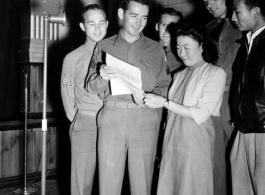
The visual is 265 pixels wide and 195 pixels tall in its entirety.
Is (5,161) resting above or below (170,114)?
below

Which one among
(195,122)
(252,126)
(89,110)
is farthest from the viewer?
(89,110)

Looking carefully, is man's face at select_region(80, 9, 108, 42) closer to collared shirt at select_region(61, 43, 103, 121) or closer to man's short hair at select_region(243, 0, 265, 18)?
Answer: collared shirt at select_region(61, 43, 103, 121)

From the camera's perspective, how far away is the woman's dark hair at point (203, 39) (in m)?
2.26

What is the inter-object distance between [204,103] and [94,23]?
1.16 m

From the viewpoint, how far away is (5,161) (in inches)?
151

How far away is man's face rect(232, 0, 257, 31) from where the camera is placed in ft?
7.06

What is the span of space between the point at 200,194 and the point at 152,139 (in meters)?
0.49

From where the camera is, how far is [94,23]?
8.91 ft

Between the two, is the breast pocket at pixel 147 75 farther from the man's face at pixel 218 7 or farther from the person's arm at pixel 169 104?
the man's face at pixel 218 7

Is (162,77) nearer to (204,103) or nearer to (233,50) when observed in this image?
(204,103)

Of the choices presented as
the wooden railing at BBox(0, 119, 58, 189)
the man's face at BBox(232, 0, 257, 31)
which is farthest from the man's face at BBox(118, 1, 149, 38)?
the wooden railing at BBox(0, 119, 58, 189)

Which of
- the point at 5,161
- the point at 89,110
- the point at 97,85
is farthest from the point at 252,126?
the point at 5,161

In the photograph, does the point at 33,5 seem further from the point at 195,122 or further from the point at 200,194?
the point at 200,194

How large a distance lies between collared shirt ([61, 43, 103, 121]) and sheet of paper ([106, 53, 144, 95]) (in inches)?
23.1
